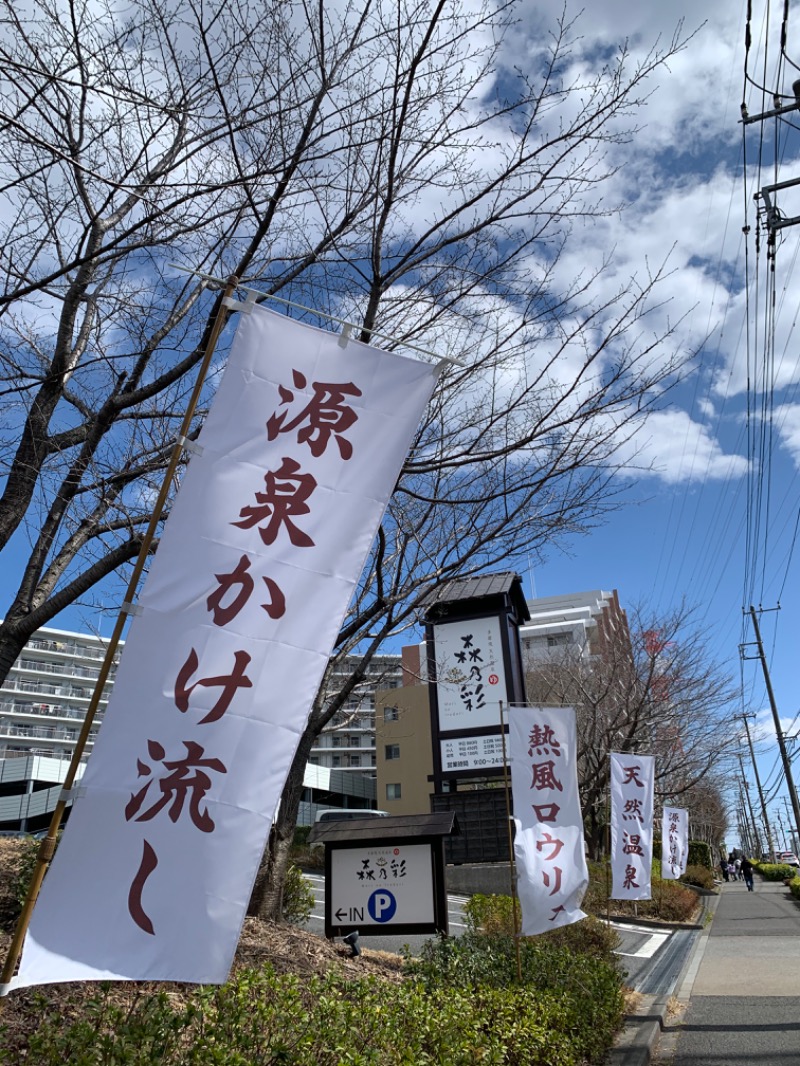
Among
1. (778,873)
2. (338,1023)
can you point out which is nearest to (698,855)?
(778,873)

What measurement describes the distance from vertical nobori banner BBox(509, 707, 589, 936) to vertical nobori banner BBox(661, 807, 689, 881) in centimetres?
1502

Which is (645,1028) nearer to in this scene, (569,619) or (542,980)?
(542,980)

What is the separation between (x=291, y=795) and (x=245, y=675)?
6391mm

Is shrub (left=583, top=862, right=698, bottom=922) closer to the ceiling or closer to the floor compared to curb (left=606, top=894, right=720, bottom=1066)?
closer to the ceiling

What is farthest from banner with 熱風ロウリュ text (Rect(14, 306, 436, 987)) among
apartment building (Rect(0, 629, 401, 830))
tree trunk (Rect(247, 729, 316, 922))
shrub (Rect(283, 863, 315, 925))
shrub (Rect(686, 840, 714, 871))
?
apartment building (Rect(0, 629, 401, 830))

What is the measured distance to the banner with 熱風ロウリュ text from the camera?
9.48 feet

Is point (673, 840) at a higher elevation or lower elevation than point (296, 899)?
higher

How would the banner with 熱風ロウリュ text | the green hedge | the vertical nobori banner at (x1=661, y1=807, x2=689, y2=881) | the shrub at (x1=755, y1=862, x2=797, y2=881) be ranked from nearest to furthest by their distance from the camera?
the banner with 熱風ロウリュ text < the green hedge < the vertical nobori banner at (x1=661, y1=807, x2=689, y2=881) < the shrub at (x1=755, y1=862, x2=797, y2=881)

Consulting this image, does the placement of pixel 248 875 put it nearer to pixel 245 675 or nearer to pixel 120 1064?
pixel 245 675

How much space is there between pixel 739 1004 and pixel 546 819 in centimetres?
359

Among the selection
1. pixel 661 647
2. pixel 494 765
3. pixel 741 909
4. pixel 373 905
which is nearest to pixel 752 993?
pixel 373 905

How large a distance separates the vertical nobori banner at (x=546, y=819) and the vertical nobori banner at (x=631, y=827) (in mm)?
6401

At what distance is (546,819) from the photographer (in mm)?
8969

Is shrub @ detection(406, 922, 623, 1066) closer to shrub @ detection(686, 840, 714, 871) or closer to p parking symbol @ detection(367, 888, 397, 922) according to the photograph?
p parking symbol @ detection(367, 888, 397, 922)
